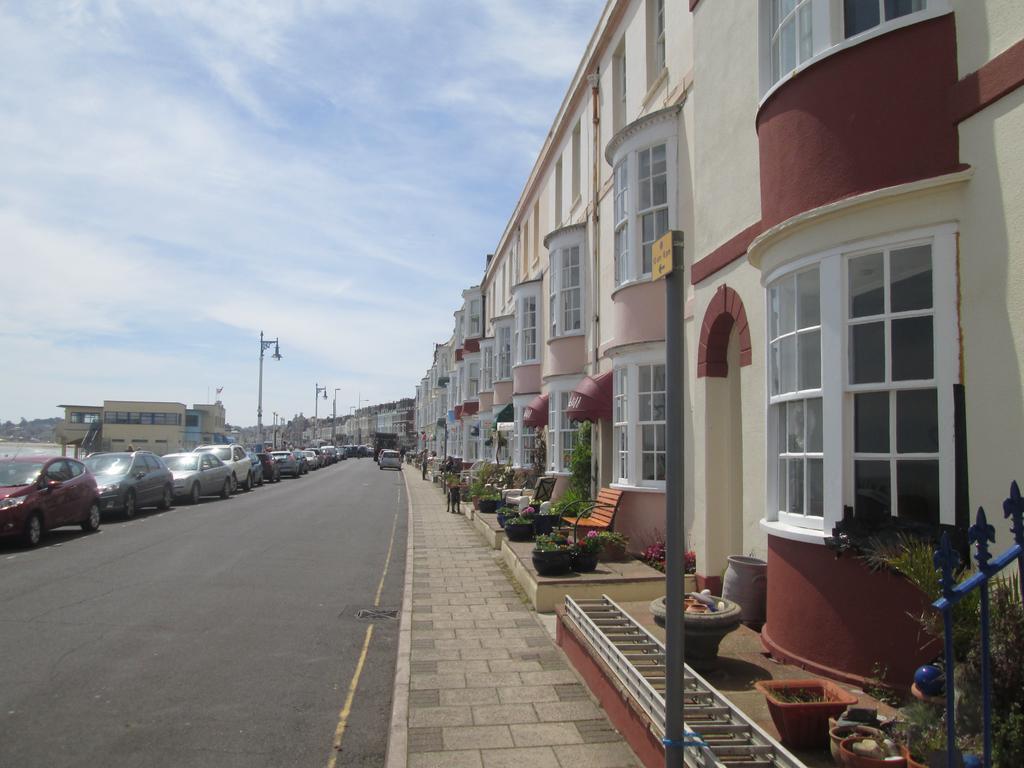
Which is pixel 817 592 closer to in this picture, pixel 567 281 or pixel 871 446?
pixel 871 446

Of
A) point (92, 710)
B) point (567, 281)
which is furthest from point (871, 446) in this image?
point (567, 281)

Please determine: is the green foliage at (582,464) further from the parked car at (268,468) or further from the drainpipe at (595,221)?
the parked car at (268,468)

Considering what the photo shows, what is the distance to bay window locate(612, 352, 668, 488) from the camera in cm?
1135

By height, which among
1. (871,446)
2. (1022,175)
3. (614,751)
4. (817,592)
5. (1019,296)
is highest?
(1022,175)

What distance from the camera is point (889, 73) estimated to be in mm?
5293

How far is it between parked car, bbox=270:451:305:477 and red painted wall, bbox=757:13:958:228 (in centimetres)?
3768

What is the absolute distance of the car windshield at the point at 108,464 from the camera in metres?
18.8

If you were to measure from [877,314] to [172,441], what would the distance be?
88.2m

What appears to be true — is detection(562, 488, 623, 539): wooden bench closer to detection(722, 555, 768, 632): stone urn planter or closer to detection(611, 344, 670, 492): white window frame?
detection(611, 344, 670, 492): white window frame

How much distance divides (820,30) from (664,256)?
387cm

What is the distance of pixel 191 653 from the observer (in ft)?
23.3

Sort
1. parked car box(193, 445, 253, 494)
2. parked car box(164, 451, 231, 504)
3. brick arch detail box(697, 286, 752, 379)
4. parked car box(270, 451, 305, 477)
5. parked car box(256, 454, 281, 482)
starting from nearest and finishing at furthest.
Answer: brick arch detail box(697, 286, 752, 379) → parked car box(164, 451, 231, 504) → parked car box(193, 445, 253, 494) → parked car box(256, 454, 281, 482) → parked car box(270, 451, 305, 477)

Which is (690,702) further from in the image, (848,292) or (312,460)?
(312,460)

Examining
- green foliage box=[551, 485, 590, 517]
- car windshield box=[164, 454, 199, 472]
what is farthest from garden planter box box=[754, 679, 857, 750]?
car windshield box=[164, 454, 199, 472]
